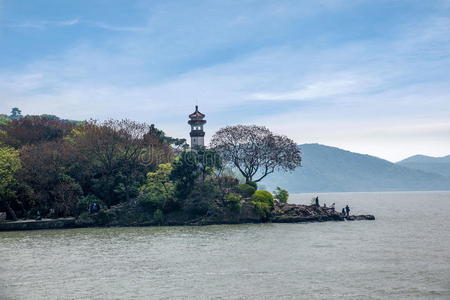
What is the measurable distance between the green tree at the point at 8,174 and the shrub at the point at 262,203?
31.4 m

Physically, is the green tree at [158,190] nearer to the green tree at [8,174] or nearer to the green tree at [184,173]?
the green tree at [184,173]

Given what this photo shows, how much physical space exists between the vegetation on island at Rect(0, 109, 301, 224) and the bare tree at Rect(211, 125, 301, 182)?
16 centimetres

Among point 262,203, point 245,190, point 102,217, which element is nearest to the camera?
point 102,217

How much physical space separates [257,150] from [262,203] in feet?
44.1

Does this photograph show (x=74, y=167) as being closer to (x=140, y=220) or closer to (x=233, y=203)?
(x=140, y=220)

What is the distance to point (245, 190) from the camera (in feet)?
211

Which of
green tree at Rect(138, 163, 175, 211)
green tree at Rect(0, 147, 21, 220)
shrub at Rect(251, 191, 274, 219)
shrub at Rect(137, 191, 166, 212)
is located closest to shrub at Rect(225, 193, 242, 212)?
shrub at Rect(251, 191, 274, 219)

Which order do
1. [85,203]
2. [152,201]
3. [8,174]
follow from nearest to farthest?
[8,174] < [152,201] < [85,203]

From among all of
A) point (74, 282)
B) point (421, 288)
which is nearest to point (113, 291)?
point (74, 282)

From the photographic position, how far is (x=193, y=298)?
22.0 meters

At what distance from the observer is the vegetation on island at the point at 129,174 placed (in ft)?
196

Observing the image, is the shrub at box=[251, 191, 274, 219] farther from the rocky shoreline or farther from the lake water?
the lake water

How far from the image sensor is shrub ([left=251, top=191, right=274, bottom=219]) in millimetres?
59938

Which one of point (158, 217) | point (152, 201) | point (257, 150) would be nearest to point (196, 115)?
point (257, 150)
